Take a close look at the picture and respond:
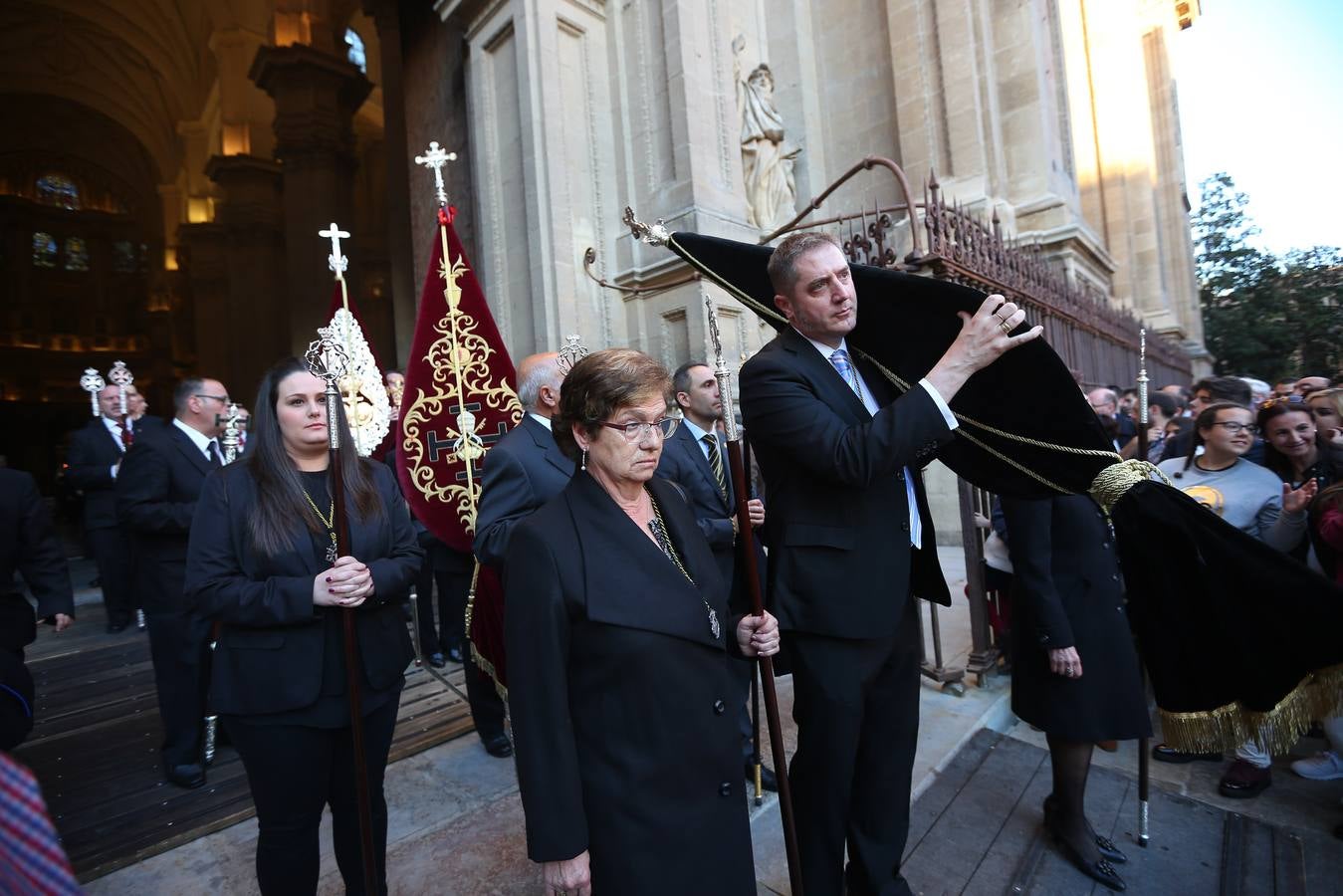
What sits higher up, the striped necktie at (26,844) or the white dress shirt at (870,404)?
the white dress shirt at (870,404)

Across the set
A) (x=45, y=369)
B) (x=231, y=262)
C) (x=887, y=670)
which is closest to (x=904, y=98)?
(x=887, y=670)

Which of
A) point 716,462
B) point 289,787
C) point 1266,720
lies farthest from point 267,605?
point 1266,720

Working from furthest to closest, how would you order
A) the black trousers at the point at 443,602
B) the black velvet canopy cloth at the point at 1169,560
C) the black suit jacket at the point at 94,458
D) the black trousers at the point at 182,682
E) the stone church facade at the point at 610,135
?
the stone church facade at the point at 610,135 → the black suit jacket at the point at 94,458 → the black trousers at the point at 443,602 → the black trousers at the point at 182,682 → the black velvet canopy cloth at the point at 1169,560

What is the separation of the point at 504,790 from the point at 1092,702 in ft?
8.53

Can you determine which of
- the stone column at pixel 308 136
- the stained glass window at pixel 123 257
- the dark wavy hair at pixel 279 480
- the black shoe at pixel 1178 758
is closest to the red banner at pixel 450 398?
the dark wavy hair at pixel 279 480

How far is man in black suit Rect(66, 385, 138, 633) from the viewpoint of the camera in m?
5.96

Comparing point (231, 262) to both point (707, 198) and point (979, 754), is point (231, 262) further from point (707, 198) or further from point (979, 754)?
point (979, 754)

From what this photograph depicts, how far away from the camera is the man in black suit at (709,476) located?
3.06 meters

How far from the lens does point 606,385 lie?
5.32 ft

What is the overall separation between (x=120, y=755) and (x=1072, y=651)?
483 centimetres

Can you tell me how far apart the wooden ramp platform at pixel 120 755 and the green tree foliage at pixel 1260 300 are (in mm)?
16038

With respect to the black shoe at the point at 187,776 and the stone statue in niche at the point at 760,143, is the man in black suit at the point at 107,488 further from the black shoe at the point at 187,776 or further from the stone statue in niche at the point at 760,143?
the stone statue in niche at the point at 760,143

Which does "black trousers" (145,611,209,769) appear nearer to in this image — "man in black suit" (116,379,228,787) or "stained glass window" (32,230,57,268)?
"man in black suit" (116,379,228,787)

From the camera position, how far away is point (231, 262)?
1620 centimetres
